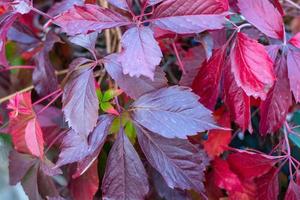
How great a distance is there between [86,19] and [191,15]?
0.38 ft

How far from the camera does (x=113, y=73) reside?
494mm

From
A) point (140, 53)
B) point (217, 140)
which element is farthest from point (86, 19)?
point (217, 140)

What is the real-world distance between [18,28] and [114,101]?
27 cm

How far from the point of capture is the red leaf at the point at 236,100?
504 millimetres

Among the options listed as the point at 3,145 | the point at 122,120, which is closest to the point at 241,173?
the point at 122,120

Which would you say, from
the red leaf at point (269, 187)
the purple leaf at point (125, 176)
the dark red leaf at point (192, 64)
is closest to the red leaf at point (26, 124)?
the purple leaf at point (125, 176)

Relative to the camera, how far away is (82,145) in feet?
1.66

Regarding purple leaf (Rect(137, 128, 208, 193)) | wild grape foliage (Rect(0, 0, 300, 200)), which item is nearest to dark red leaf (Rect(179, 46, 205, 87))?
wild grape foliage (Rect(0, 0, 300, 200))

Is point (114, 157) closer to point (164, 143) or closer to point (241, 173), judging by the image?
point (164, 143)

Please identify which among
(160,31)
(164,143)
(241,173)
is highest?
(160,31)

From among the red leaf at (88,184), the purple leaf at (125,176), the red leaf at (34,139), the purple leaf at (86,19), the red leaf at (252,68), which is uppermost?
the purple leaf at (86,19)

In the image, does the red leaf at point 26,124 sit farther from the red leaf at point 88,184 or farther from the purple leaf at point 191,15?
the purple leaf at point 191,15

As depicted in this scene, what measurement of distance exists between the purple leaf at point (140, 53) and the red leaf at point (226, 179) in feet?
0.89

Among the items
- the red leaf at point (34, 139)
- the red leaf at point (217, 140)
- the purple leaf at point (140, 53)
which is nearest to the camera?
the purple leaf at point (140, 53)
